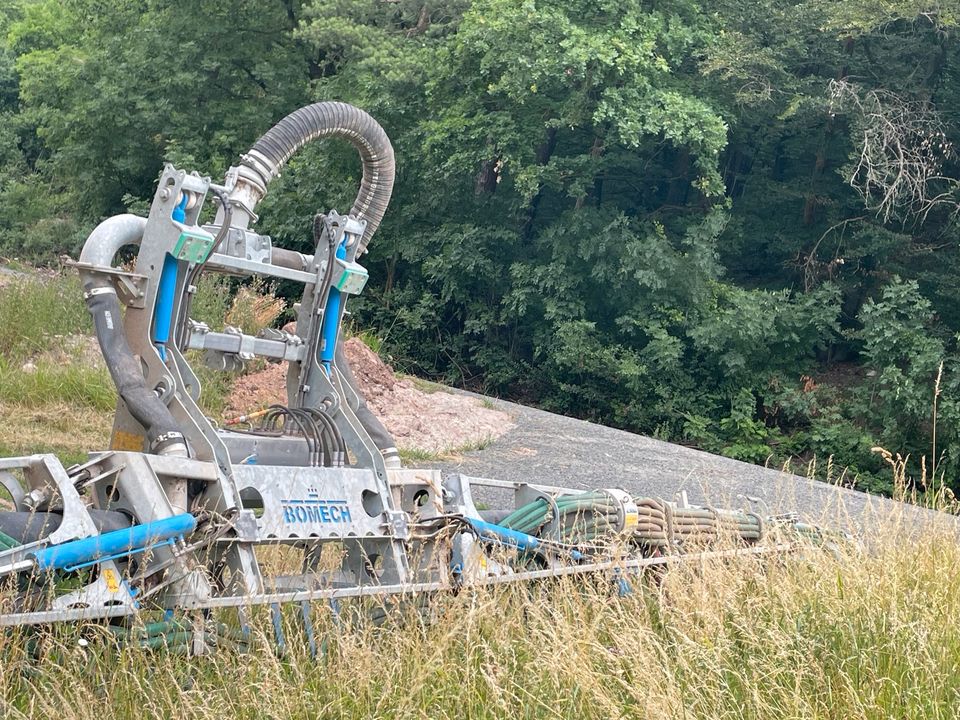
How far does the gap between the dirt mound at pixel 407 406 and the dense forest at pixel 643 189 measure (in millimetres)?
7045

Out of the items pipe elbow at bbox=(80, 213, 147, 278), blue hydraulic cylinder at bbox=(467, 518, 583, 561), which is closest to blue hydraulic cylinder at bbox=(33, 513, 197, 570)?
pipe elbow at bbox=(80, 213, 147, 278)

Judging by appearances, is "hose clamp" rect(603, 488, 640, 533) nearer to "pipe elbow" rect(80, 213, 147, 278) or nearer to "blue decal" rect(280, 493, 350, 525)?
"blue decal" rect(280, 493, 350, 525)

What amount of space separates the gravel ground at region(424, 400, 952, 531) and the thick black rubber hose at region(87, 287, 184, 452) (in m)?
4.38

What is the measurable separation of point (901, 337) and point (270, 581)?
14978 mm

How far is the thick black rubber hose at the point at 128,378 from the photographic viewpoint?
3895 mm

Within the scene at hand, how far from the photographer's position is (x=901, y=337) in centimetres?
1689

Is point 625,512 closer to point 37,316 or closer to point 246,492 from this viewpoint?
point 246,492

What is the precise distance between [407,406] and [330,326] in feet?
20.2

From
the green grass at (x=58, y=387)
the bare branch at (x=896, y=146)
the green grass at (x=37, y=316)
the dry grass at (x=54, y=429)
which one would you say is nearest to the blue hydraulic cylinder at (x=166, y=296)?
the dry grass at (x=54, y=429)

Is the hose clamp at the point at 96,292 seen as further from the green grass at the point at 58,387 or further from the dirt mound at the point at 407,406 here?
the dirt mound at the point at 407,406

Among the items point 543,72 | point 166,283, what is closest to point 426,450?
point 166,283

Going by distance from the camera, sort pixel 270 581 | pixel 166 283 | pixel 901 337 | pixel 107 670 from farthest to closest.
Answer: pixel 901 337, pixel 166 283, pixel 270 581, pixel 107 670

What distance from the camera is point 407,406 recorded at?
10.9 meters

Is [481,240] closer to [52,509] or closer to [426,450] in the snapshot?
[426,450]
